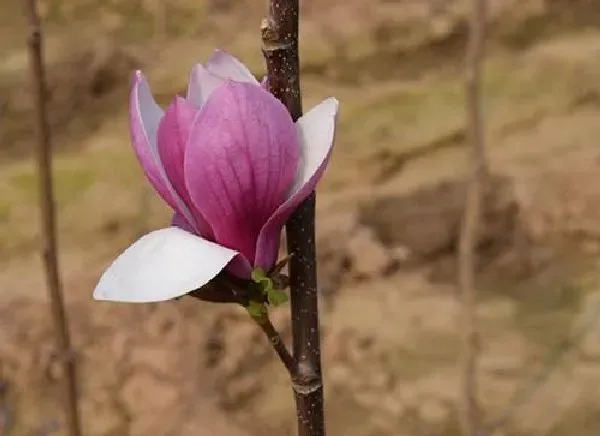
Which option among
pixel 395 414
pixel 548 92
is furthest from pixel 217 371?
pixel 548 92

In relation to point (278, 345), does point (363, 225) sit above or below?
→ below

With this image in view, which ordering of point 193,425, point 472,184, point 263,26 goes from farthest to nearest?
1. point 193,425
2. point 472,184
3. point 263,26

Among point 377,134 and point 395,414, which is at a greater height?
point 377,134

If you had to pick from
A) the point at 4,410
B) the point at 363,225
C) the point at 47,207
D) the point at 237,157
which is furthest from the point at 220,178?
the point at 363,225

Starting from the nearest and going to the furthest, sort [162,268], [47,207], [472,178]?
[162,268] < [47,207] < [472,178]

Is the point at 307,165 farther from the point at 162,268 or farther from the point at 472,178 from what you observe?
the point at 472,178

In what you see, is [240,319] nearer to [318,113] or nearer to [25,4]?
[25,4]

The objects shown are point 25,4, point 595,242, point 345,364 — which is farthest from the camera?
point 595,242

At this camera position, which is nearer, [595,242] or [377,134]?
[595,242]
